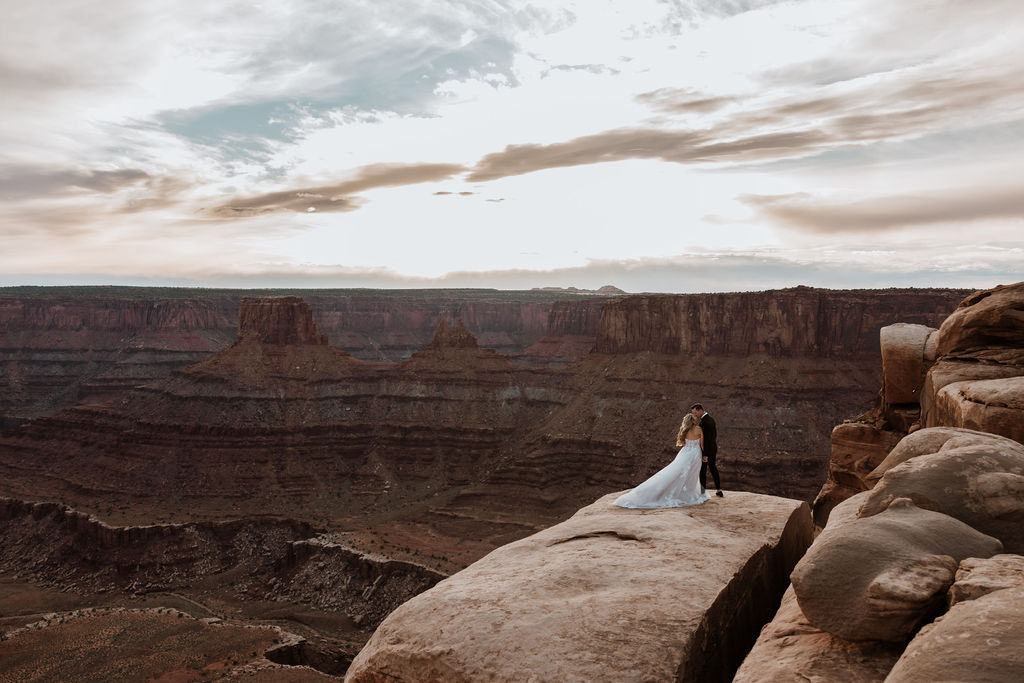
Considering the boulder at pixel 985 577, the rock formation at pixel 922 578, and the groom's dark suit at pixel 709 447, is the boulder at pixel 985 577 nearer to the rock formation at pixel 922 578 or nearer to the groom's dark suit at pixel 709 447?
the rock formation at pixel 922 578

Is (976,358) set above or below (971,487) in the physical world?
above

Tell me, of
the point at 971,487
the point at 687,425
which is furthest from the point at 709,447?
the point at 971,487

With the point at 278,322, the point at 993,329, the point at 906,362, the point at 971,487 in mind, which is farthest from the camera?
the point at 278,322

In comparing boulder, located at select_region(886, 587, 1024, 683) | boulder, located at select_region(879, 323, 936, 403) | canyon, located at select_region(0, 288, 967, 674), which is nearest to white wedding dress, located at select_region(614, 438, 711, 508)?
boulder, located at select_region(879, 323, 936, 403)

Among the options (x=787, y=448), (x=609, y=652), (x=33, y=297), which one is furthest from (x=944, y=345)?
(x=33, y=297)

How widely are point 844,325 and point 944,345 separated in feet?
217

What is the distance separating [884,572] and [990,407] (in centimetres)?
656

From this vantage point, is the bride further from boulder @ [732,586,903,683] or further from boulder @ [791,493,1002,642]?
boulder @ [791,493,1002,642]

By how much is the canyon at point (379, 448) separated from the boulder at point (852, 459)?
1215 inches

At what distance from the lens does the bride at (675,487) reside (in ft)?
42.4

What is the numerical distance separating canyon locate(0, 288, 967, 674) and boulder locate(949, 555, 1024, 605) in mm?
38196

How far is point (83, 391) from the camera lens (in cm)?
13062

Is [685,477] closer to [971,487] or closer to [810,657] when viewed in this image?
[971,487]

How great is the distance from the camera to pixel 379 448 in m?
80.0
